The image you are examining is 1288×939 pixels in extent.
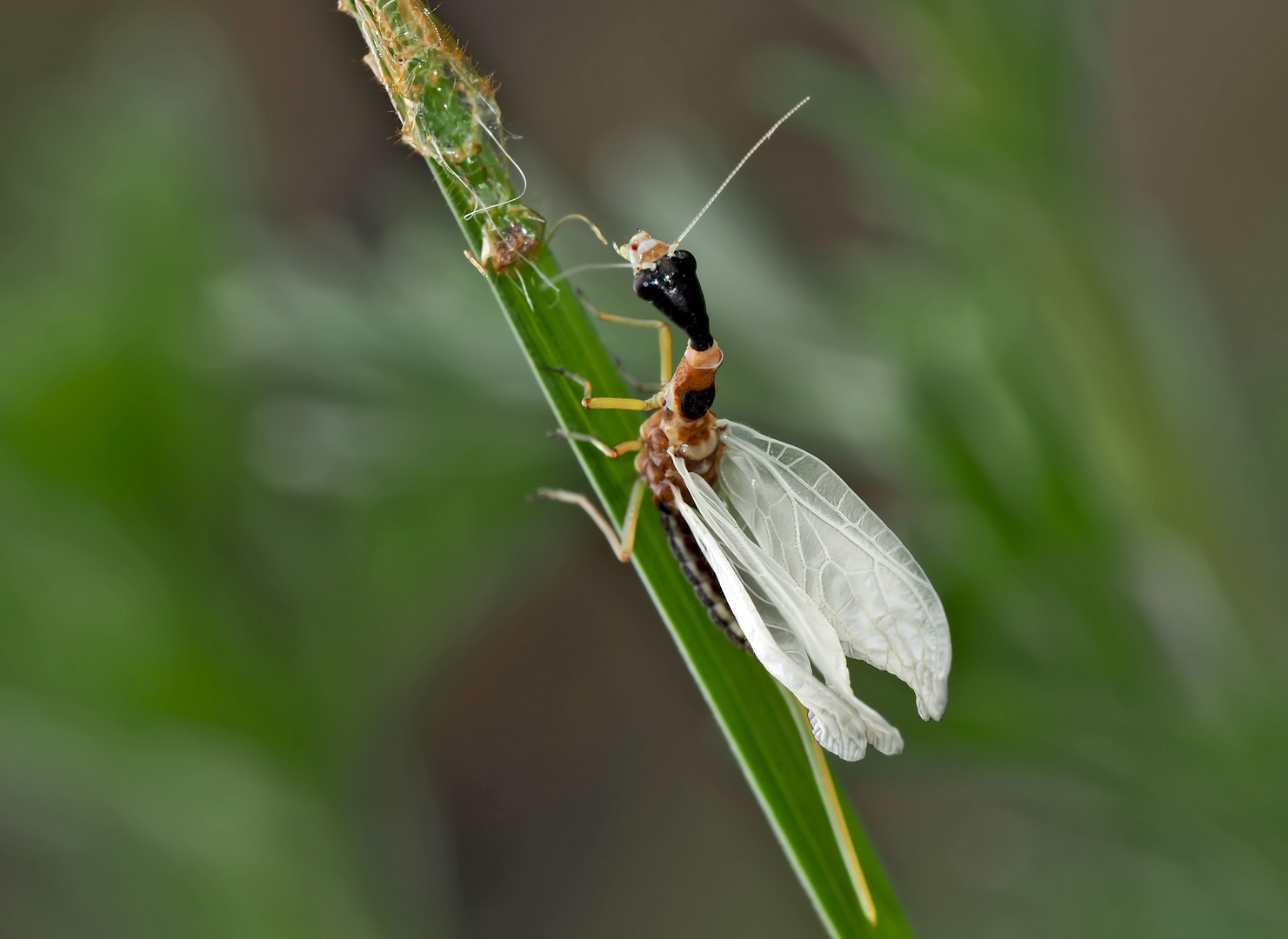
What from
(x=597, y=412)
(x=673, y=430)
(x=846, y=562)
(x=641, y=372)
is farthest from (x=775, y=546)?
(x=641, y=372)

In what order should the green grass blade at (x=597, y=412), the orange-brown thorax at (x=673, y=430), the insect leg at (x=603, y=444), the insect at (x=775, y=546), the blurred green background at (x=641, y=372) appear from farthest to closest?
the blurred green background at (x=641, y=372) < the orange-brown thorax at (x=673, y=430) < the insect leg at (x=603, y=444) < the insect at (x=775, y=546) < the green grass blade at (x=597, y=412)

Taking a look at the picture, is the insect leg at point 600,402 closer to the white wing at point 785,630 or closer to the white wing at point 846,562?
the white wing at point 785,630

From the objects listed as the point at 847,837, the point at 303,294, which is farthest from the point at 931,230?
the point at 303,294

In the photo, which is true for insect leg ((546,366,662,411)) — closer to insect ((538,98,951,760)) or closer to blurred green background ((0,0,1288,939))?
insect ((538,98,951,760))

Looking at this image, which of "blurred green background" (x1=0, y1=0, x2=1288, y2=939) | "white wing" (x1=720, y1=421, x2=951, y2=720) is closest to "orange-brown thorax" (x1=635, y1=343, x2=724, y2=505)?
"white wing" (x1=720, y1=421, x2=951, y2=720)

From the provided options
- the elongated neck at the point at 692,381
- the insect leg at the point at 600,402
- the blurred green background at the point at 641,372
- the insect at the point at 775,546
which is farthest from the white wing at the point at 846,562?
the blurred green background at the point at 641,372

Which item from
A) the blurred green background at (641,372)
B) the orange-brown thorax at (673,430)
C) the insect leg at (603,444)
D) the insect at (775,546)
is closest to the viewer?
the insect at (775,546)

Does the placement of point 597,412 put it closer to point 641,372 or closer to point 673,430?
point 673,430

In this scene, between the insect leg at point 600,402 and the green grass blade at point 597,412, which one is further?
the insect leg at point 600,402

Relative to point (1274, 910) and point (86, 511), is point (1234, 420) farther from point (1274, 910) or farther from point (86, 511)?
point (86, 511)
